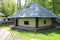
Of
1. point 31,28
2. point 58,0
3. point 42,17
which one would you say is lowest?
point 31,28

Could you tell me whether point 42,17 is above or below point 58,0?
below

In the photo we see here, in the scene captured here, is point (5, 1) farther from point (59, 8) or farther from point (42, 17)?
point (42, 17)

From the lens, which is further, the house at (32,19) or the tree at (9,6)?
the tree at (9,6)

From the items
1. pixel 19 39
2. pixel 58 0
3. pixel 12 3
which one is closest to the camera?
pixel 19 39

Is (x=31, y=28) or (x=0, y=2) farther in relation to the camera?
(x=0, y=2)

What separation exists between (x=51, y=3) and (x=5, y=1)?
27286 millimetres

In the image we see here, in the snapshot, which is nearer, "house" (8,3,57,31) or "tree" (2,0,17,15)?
"house" (8,3,57,31)

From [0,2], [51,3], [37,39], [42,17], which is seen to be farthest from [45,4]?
[0,2]

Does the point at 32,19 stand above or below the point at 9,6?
below

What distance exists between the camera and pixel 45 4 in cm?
3728

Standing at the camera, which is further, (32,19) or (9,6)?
(9,6)

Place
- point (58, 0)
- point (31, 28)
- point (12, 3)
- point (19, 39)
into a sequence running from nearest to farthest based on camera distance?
point (19, 39) < point (31, 28) < point (58, 0) < point (12, 3)

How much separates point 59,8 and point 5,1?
1164 inches

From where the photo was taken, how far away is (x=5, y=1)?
191 ft
